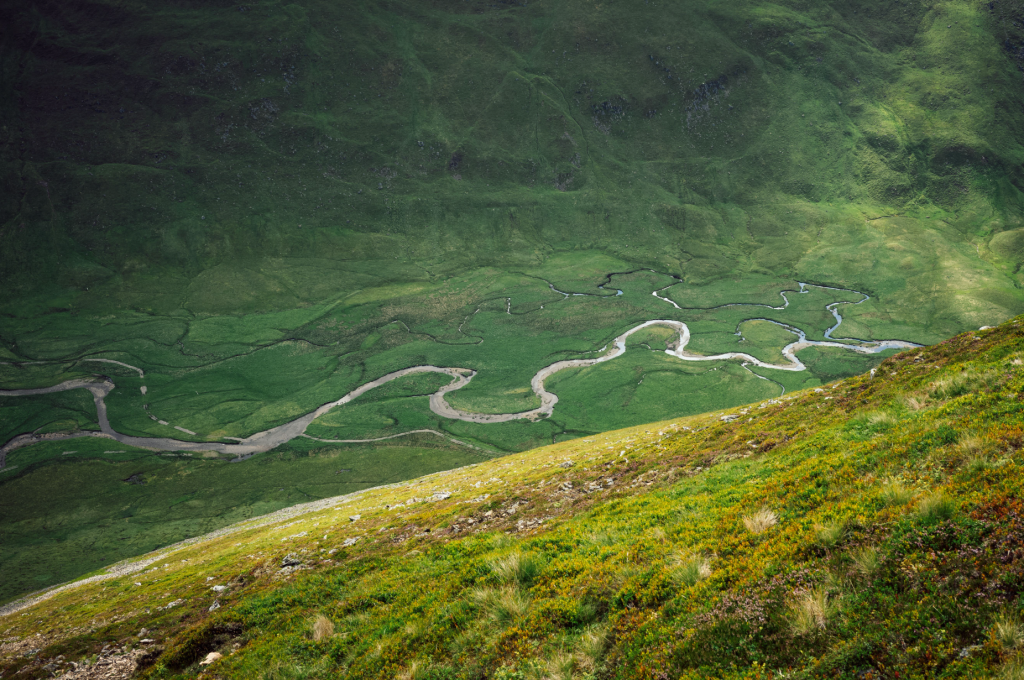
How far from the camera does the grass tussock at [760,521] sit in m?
10.6

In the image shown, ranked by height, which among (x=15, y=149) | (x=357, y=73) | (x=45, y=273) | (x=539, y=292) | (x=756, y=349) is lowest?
(x=756, y=349)

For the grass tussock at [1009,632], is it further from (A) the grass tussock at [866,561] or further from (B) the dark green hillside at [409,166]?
(B) the dark green hillside at [409,166]

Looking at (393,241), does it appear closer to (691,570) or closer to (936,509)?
(691,570)

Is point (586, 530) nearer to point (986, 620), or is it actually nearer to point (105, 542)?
point (986, 620)

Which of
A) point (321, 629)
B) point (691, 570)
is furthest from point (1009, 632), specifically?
point (321, 629)

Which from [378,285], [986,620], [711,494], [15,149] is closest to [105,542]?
[711,494]

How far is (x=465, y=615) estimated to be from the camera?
11500 mm

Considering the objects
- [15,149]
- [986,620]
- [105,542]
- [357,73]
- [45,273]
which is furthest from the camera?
[357,73]

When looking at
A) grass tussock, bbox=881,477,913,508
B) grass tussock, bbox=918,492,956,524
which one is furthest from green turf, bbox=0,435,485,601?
grass tussock, bbox=918,492,956,524

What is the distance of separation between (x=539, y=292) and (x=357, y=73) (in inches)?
4747

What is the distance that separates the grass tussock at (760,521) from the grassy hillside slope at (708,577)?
0.06 m

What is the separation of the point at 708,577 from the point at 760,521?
2.07 m

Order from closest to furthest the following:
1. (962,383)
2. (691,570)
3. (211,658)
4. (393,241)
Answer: (691,570) → (211,658) → (962,383) → (393,241)

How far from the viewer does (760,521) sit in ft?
35.5
